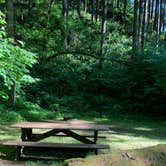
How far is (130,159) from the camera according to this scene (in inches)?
116

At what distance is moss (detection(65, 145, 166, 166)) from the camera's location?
289 centimetres

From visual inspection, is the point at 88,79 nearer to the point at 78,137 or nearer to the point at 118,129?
the point at 118,129

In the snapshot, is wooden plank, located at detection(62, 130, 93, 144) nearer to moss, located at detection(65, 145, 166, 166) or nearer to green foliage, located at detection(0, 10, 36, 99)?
green foliage, located at detection(0, 10, 36, 99)

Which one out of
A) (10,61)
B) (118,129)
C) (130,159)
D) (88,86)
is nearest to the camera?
(130,159)

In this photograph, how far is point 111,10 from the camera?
39.4 meters

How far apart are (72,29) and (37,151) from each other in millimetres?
17309

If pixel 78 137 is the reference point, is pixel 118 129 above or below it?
below

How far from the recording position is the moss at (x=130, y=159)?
2.89m

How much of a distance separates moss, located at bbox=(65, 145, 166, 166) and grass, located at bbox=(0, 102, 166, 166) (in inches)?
180

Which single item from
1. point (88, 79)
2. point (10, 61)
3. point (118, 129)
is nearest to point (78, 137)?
point (10, 61)

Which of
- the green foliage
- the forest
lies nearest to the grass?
the forest

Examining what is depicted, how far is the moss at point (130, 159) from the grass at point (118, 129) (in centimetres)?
456

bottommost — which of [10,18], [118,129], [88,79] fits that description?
[118,129]

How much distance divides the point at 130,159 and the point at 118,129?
9.75m
